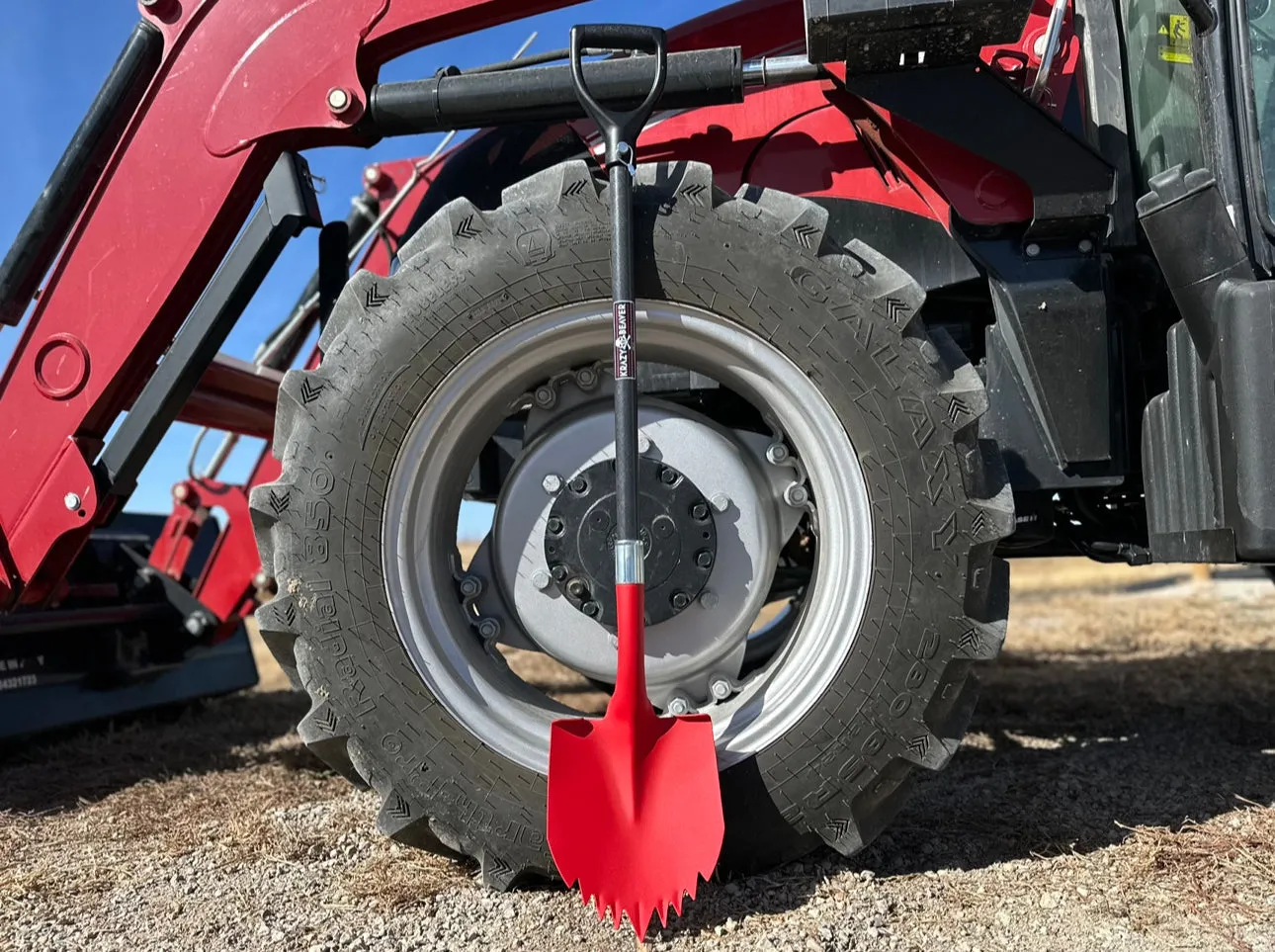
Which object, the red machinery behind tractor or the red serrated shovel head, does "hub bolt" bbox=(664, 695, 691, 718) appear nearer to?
the red machinery behind tractor

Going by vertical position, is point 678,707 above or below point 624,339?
below

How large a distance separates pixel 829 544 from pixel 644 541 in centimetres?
36

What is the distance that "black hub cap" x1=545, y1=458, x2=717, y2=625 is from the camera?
6.13ft

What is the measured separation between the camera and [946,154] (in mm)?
2029

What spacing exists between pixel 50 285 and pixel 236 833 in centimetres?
135

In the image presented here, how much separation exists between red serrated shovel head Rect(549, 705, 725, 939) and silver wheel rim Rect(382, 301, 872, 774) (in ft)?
0.33

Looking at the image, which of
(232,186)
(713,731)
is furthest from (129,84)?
(713,731)

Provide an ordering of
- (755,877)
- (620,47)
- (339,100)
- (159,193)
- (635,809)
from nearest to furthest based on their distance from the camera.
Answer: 1. (635,809)
2. (755,877)
3. (620,47)
4. (339,100)
5. (159,193)

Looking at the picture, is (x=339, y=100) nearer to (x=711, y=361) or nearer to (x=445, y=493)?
(x=445, y=493)

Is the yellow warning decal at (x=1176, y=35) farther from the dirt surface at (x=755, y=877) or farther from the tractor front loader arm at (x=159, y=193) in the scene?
the dirt surface at (x=755, y=877)

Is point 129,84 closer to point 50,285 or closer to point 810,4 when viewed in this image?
point 50,285

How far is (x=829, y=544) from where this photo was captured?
181 cm

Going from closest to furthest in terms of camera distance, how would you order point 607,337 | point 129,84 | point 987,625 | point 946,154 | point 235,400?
point 987,625
point 607,337
point 946,154
point 129,84
point 235,400

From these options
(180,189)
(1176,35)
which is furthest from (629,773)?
(1176,35)
